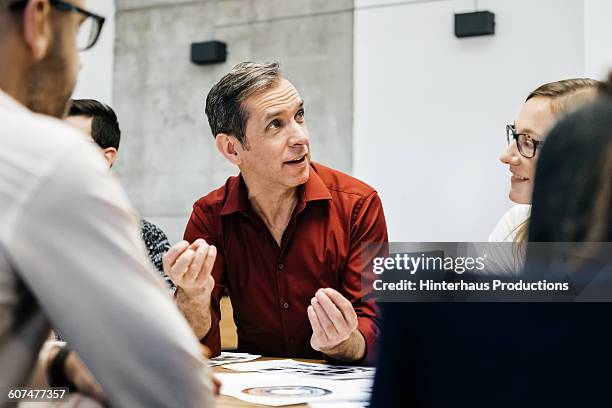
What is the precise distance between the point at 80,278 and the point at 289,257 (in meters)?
1.69

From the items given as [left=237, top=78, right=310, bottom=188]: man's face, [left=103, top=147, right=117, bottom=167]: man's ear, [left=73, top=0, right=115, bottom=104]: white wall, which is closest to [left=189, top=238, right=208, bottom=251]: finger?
[left=237, top=78, right=310, bottom=188]: man's face

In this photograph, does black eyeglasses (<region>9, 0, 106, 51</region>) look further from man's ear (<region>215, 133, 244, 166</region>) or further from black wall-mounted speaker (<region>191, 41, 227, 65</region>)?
black wall-mounted speaker (<region>191, 41, 227, 65</region>)

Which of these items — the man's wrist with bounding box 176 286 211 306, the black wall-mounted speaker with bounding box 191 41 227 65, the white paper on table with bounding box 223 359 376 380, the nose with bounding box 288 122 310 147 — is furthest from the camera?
the black wall-mounted speaker with bounding box 191 41 227 65

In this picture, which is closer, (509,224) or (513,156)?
(513,156)

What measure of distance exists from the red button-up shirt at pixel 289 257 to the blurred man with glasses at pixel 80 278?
151cm

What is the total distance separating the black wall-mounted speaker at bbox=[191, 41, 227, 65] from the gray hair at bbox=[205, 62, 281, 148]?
2600 millimetres

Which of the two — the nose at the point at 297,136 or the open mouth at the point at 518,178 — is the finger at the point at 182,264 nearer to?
the nose at the point at 297,136

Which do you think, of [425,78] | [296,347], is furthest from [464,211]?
[296,347]

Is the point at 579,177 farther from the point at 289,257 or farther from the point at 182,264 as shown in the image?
the point at 289,257

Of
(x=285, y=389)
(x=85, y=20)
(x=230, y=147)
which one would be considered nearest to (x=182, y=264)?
(x=285, y=389)

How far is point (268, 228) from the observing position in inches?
97.4

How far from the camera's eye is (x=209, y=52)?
521 centimetres

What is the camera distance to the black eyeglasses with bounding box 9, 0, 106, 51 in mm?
847

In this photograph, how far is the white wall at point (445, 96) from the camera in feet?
14.0
